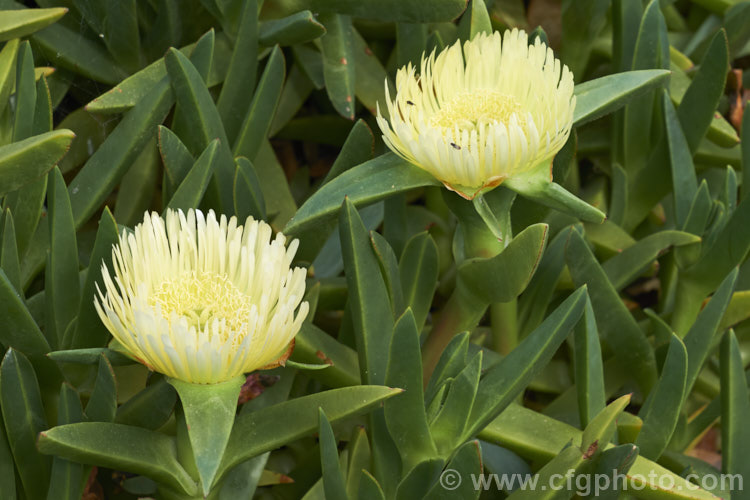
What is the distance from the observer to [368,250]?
1.79 feet

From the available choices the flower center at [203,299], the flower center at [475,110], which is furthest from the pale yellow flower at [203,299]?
the flower center at [475,110]

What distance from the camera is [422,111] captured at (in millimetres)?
538

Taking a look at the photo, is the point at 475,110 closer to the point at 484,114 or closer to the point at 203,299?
the point at 484,114

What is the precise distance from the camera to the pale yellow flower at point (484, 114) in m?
0.50

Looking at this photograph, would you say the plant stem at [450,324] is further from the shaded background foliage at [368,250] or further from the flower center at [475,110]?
the flower center at [475,110]

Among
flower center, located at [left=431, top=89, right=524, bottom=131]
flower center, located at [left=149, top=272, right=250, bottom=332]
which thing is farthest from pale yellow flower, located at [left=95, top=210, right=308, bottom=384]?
flower center, located at [left=431, top=89, right=524, bottom=131]

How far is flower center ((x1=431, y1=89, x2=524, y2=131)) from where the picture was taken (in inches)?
21.6

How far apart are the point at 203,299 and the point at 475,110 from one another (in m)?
0.21

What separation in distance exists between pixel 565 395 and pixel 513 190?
9.2 inches

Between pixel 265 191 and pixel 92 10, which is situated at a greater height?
pixel 92 10

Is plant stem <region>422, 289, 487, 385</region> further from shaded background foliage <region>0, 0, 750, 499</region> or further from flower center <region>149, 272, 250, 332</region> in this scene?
flower center <region>149, 272, 250, 332</region>

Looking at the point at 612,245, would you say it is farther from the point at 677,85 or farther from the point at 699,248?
the point at 677,85

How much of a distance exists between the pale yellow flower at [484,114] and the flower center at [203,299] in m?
0.13

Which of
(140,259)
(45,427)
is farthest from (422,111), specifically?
(45,427)
